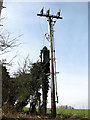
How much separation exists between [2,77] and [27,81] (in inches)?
106

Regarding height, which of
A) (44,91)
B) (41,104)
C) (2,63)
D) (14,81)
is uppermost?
(2,63)

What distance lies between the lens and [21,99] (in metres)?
15.2

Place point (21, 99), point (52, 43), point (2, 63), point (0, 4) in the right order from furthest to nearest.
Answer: point (21, 99) < point (52, 43) < point (2, 63) < point (0, 4)

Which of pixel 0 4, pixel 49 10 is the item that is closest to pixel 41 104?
pixel 49 10

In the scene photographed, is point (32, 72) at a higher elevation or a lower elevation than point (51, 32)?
lower

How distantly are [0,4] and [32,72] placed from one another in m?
9.38

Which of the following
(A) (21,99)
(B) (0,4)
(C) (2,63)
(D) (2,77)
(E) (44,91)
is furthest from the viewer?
(E) (44,91)

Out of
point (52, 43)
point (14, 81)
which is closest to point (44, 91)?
point (14, 81)

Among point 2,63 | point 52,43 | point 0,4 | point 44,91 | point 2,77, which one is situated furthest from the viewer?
point 44,91

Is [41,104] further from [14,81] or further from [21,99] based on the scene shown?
[14,81]

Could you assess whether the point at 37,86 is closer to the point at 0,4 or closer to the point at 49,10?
the point at 49,10

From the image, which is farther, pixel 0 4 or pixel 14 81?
pixel 14 81

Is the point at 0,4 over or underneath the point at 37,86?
over

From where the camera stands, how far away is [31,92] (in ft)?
51.1
